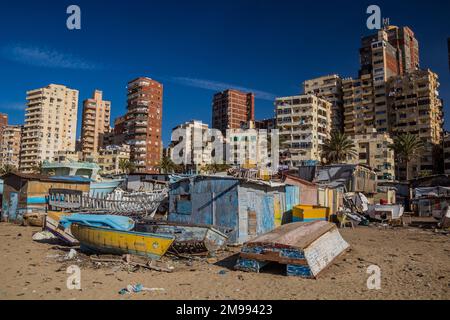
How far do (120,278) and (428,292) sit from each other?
8.69 meters

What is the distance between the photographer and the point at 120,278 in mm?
10195

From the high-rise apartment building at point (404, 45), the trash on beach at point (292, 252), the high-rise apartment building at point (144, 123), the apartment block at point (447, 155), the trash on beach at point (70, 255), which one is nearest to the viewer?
the trash on beach at point (292, 252)

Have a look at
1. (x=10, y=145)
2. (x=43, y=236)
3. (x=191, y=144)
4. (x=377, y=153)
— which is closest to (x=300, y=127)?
(x=377, y=153)

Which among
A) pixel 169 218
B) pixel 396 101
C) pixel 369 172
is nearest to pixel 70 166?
pixel 169 218

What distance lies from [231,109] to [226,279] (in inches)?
5277

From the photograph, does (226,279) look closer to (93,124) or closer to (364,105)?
(364,105)

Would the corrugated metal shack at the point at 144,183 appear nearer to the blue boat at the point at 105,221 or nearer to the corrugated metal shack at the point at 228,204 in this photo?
the corrugated metal shack at the point at 228,204

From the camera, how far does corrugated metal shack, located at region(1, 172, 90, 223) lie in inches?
969

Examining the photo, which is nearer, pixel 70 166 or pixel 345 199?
pixel 345 199

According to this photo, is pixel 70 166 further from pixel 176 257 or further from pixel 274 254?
pixel 274 254

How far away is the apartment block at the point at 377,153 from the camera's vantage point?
7569 cm

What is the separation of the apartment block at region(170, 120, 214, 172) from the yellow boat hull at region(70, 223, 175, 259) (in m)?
97.1

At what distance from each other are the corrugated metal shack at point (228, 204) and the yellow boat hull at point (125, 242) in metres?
3.40

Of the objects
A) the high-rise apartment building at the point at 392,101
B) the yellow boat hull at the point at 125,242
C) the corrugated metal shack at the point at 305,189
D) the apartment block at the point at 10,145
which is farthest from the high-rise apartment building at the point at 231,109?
the yellow boat hull at the point at 125,242
